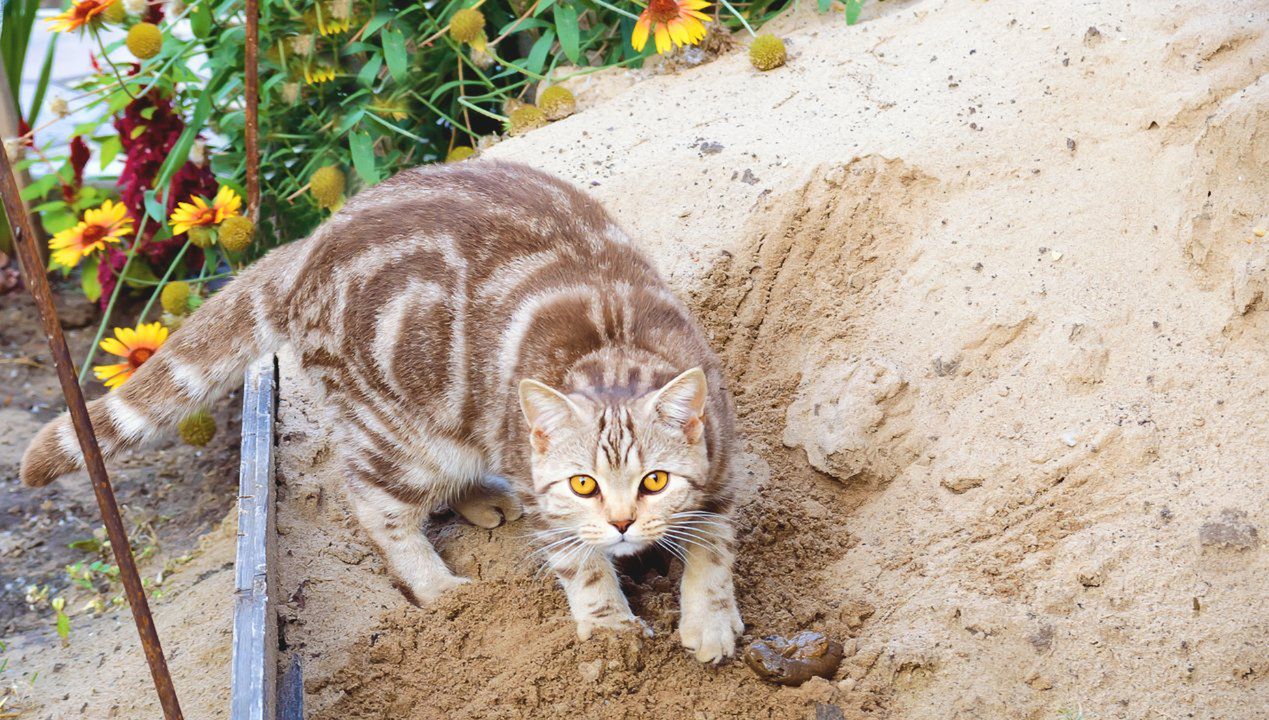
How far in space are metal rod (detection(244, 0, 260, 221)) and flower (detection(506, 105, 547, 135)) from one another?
1014mm

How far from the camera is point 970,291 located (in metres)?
3.34

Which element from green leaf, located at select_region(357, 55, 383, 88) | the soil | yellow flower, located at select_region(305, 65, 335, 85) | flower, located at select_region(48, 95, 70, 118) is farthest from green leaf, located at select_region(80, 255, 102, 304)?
green leaf, located at select_region(357, 55, 383, 88)

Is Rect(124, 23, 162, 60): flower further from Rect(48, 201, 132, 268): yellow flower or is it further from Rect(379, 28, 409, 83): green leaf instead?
Rect(379, 28, 409, 83): green leaf

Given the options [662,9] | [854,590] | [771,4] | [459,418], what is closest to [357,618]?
[459,418]

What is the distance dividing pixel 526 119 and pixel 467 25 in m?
0.45

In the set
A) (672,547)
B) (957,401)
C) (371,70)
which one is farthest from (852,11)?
(672,547)

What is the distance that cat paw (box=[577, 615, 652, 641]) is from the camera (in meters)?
2.95

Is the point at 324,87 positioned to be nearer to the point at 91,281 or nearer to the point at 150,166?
the point at 150,166

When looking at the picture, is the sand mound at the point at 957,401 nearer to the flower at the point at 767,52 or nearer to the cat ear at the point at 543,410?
the flower at the point at 767,52

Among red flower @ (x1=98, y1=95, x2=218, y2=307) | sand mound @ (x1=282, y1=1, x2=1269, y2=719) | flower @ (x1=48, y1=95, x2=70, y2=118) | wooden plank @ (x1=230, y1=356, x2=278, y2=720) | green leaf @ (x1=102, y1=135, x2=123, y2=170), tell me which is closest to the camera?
wooden plank @ (x1=230, y1=356, x2=278, y2=720)

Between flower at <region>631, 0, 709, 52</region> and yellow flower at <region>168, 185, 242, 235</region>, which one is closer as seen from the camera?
flower at <region>631, 0, 709, 52</region>

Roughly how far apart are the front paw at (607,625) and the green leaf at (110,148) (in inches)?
142

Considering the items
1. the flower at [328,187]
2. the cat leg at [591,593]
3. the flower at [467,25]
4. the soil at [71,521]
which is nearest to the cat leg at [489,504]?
the cat leg at [591,593]

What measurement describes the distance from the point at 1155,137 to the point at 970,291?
703mm
